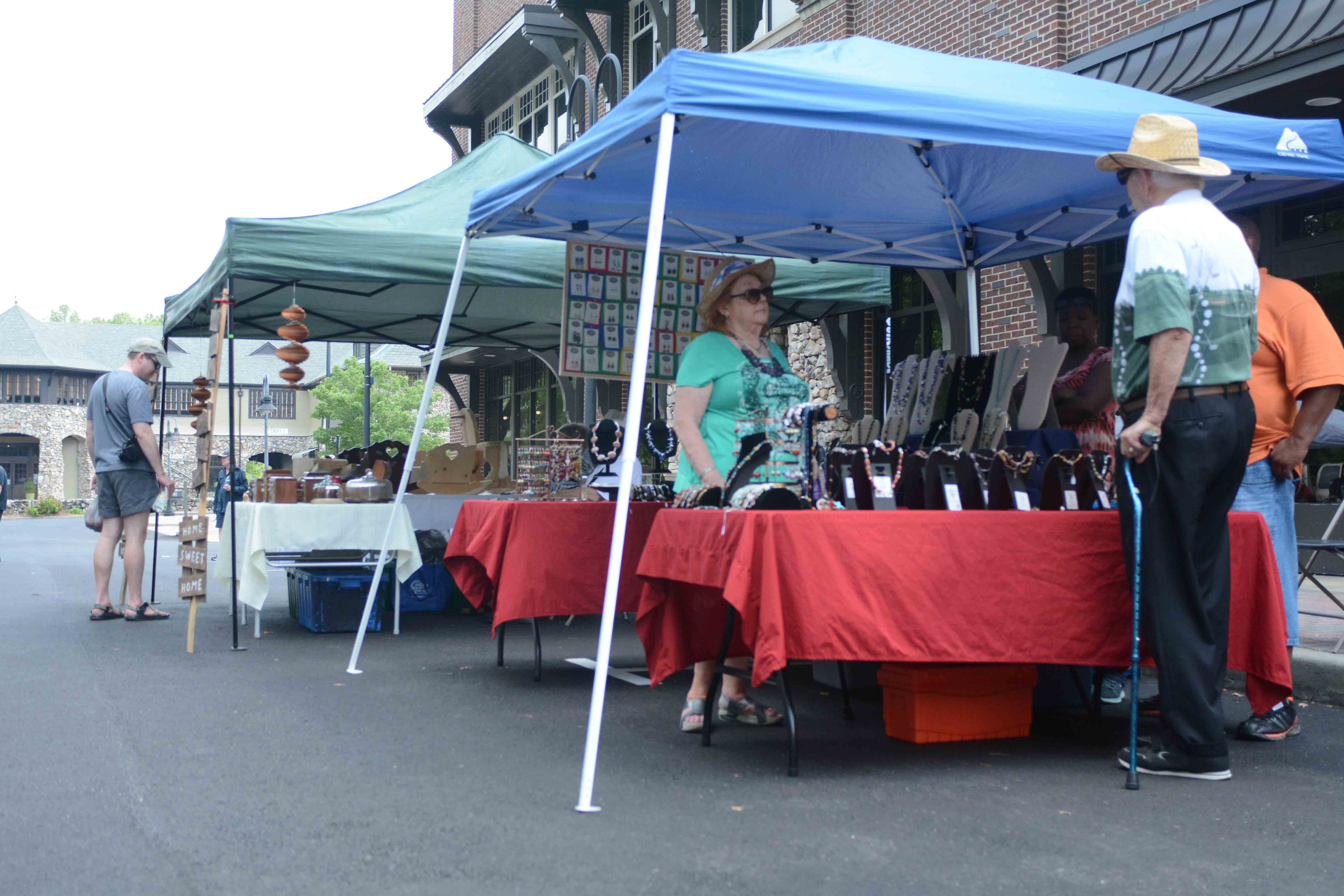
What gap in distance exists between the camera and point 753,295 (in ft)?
16.5

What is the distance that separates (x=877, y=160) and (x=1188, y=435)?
2700 millimetres

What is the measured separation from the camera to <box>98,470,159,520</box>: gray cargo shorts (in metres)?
8.96

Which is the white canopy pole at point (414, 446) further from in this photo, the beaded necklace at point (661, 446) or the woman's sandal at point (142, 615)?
the woman's sandal at point (142, 615)

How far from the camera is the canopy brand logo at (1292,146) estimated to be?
16.5 ft

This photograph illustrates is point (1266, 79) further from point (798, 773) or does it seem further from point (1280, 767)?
point (798, 773)

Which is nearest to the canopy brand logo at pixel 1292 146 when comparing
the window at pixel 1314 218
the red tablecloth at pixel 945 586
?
the red tablecloth at pixel 945 586

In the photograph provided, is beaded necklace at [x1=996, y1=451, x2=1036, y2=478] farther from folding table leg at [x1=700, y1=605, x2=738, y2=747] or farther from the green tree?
the green tree

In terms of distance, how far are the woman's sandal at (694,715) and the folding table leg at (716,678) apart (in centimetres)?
3

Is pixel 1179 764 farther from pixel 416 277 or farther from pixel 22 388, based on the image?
pixel 22 388

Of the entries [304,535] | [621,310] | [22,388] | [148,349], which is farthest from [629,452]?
[22,388]

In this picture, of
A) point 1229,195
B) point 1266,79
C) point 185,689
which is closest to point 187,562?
point 185,689

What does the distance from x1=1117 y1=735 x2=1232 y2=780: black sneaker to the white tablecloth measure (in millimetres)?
4797

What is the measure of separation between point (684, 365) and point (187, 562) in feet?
13.4

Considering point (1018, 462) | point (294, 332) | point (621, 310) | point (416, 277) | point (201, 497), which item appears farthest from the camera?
point (294, 332)
